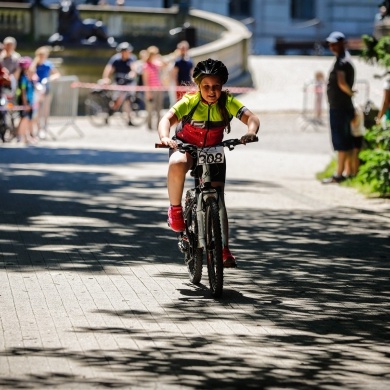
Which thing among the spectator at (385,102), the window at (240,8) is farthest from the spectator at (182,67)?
the window at (240,8)

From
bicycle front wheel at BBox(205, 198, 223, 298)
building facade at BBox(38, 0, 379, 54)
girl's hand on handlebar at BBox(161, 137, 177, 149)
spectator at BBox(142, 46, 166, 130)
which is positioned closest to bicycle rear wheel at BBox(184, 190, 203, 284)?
bicycle front wheel at BBox(205, 198, 223, 298)

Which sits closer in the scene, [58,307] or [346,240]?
[58,307]

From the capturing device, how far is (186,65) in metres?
29.9

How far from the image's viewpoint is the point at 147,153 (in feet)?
80.8

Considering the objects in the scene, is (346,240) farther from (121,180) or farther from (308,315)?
(121,180)

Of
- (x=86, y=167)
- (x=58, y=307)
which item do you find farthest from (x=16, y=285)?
(x=86, y=167)

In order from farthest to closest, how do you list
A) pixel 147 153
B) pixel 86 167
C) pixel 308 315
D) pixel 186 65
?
pixel 186 65 → pixel 147 153 → pixel 86 167 → pixel 308 315

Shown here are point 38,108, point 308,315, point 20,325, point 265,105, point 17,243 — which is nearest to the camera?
point 20,325

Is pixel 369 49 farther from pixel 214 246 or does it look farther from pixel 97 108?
pixel 97 108

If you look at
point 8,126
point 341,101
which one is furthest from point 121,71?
point 341,101

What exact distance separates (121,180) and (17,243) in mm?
6763

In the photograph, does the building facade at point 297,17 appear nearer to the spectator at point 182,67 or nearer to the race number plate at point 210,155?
the spectator at point 182,67

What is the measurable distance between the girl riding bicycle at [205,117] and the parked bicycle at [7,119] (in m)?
15.8

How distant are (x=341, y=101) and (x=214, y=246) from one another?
9285 mm
